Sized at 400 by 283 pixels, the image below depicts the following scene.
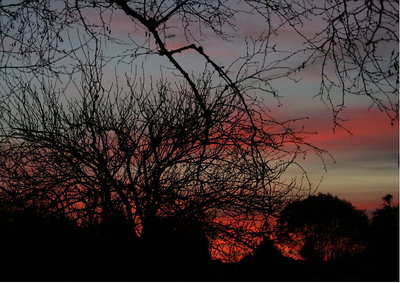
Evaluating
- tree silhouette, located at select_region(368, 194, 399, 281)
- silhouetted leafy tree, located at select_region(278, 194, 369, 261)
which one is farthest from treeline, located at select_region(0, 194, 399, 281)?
silhouetted leafy tree, located at select_region(278, 194, 369, 261)

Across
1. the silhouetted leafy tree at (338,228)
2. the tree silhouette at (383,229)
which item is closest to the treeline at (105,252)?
the tree silhouette at (383,229)

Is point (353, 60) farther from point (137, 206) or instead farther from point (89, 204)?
point (89, 204)

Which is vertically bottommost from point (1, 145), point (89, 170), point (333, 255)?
point (333, 255)

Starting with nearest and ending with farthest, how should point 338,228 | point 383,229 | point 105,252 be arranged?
point 105,252 → point 383,229 → point 338,228

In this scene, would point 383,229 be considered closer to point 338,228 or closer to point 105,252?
point 338,228

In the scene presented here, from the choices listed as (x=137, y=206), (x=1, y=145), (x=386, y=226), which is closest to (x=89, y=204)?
(x=137, y=206)

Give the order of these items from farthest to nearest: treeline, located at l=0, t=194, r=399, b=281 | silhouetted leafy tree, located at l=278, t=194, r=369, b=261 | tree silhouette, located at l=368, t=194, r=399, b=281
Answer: silhouetted leafy tree, located at l=278, t=194, r=369, b=261, tree silhouette, located at l=368, t=194, r=399, b=281, treeline, located at l=0, t=194, r=399, b=281

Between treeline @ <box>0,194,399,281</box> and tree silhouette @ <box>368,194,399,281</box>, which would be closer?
treeline @ <box>0,194,399,281</box>

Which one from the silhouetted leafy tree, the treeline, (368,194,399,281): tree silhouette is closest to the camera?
the treeline

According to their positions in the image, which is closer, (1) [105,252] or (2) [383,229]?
(1) [105,252]

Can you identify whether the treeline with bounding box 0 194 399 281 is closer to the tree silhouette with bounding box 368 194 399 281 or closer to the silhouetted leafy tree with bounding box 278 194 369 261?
the tree silhouette with bounding box 368 194 399 281

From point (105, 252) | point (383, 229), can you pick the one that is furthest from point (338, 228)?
point (105, 252)

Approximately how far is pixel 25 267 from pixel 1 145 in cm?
261

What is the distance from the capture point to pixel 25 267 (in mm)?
7688
